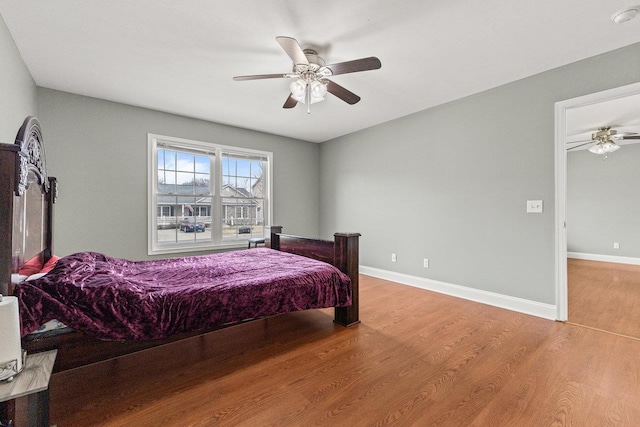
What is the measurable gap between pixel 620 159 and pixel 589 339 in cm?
553

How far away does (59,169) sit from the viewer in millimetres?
3227

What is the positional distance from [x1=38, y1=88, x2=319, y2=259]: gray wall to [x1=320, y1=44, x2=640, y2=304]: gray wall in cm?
308

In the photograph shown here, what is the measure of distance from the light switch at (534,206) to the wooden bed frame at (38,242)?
1.95 m

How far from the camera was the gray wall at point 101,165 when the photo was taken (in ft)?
10.6

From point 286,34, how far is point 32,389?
258 cm

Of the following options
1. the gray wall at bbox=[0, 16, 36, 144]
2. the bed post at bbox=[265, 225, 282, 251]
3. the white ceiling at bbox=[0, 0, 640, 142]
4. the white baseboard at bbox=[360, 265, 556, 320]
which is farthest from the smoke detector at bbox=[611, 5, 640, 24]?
the gray wall at bbox=[0, 16, 36, 144]

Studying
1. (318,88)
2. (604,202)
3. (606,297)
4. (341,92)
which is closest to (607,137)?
(604,202)

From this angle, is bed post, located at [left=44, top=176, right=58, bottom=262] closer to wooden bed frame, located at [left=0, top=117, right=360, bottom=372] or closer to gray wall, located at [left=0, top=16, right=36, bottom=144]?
wooden bed frame, located at [left=0, top=117, right=360, bottom=372]

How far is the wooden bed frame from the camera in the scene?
49.5 inches

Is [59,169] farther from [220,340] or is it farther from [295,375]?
[295,375]

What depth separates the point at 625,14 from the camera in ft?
6.46

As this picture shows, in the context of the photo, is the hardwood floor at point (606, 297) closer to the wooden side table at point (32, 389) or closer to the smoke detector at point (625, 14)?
the smoke detector at point (625, 14)

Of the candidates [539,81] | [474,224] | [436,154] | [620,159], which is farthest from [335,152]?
[620,159]

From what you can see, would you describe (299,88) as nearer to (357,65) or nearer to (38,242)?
(357,65)
